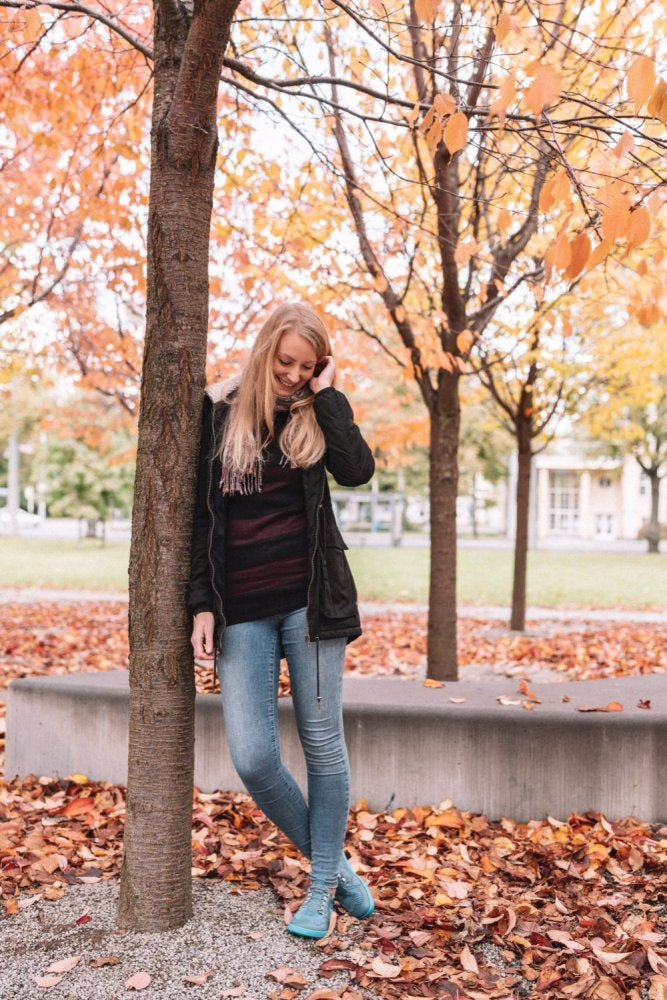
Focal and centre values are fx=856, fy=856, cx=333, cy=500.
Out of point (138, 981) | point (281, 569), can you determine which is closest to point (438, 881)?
point (138, 981)

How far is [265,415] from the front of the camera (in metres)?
2.86

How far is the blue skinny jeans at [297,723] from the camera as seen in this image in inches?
111

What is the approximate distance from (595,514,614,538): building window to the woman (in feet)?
190

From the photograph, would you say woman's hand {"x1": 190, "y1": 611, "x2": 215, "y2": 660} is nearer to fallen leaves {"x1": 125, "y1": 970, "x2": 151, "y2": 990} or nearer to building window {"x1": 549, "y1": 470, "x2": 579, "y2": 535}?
fallen leaves {"x1": 125, "y1": 970, "x2": 151, "y2": 990}

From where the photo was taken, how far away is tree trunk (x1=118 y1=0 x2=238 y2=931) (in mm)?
2826

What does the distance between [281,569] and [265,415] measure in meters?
0.52

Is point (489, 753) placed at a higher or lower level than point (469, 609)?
higher

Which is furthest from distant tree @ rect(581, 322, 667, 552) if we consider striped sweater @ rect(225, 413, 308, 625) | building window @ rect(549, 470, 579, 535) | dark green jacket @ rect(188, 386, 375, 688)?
building window @ rect(549, 470, 579, 535)

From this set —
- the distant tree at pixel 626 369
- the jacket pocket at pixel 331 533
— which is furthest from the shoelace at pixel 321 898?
the distant tree at pixel 626 369

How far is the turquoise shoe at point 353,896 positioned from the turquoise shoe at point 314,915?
0.29 feet

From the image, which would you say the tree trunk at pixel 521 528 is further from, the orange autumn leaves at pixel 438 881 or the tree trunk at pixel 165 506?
the tree trunk at pixel 165 506

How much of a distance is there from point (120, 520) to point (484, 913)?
5611 centimetres

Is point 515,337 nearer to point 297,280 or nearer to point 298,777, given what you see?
point 297,280

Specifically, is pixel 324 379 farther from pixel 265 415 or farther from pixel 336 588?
pixel 336 588
